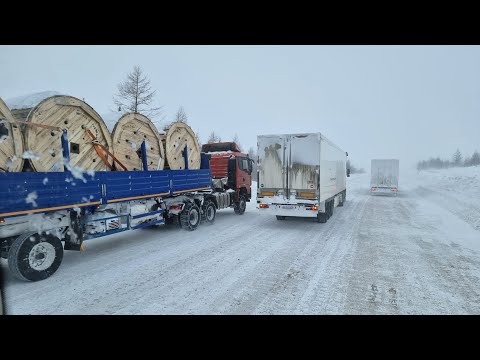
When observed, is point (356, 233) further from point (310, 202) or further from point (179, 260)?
point (179, 260)

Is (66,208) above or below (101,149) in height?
below

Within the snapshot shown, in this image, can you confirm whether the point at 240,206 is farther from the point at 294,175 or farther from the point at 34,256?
the point at 34,256

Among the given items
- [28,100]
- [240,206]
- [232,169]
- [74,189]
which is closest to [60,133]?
[28,100]

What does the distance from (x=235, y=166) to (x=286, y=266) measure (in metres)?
7.96

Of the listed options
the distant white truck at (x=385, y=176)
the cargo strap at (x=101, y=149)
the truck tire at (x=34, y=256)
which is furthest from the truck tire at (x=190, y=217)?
the distant white truck at (x=385, y=176)

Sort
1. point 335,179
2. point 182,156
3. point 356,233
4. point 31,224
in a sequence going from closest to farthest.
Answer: point 31,224 < point 356,233 < point 182,156 < point 335,179

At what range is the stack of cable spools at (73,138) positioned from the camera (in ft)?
18.3

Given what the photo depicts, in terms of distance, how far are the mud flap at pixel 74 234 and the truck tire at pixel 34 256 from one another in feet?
1.28

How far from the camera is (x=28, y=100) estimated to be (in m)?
6.17

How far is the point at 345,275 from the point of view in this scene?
19.7 feet

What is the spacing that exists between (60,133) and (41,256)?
8.77ft

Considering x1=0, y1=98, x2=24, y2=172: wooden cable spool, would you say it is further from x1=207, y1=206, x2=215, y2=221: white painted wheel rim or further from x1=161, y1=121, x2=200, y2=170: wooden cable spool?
x1=207, y1=206, x2=215, y2=221: white painted wheel rim
